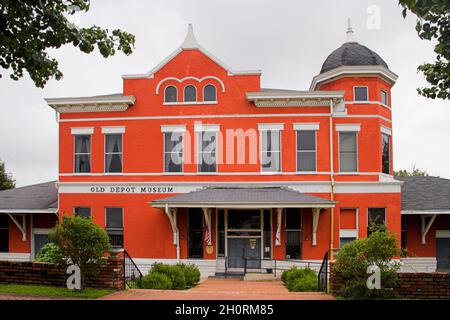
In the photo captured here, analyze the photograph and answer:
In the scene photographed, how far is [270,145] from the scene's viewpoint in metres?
24.8

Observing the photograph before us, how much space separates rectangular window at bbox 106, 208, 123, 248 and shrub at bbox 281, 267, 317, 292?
28.7 feet

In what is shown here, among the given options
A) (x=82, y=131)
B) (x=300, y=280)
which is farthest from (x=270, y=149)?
(x=82, y=131)

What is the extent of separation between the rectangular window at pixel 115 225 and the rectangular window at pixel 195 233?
10.8 feet

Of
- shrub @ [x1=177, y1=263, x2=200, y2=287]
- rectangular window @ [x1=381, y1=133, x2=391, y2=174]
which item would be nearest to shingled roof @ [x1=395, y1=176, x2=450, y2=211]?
rectangular window @ [x1=381, y1=133, x2=391, y2=174]

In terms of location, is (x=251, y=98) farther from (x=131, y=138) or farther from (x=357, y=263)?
(x=357, y=263)

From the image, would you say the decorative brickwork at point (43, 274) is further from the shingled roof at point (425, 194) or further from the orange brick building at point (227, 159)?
the shingled roof at point (425, 194)

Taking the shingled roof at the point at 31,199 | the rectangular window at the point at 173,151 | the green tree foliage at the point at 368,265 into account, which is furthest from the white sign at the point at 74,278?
the shingled roof at the point at 31,199

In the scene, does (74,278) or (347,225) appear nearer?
(74,278)

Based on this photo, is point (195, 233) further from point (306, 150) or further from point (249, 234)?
point (306, 150)

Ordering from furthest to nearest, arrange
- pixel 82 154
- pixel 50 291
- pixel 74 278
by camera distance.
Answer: pixel 82 154 < pixel 74 278 < pixel 50 291

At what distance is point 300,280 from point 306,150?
8443 mm

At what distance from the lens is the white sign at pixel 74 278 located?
13758mm

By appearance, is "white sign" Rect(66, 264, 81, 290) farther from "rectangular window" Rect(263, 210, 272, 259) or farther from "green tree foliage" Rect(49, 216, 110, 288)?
"rectangular window" Rect(263, 210, 272, 259)
